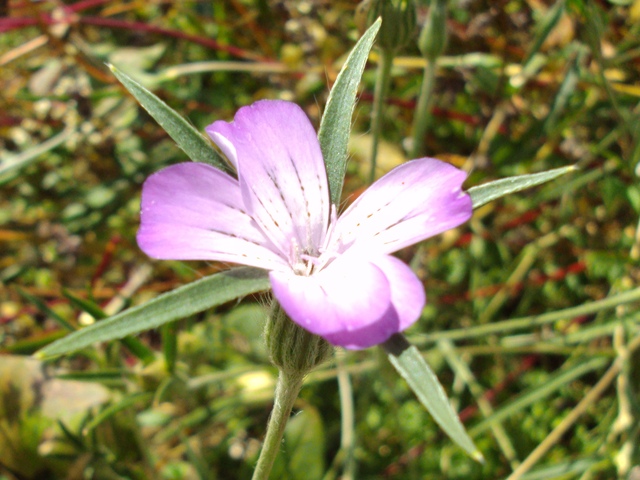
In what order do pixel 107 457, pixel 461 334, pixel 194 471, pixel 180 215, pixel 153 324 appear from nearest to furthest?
pixel 153 324 → pixel 180 215 → pixel 107 457 → pixel 461 334 → pixel 194 471

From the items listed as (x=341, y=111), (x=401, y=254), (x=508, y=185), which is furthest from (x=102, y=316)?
(x=401, y=254)

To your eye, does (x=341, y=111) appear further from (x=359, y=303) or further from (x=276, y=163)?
(x=359, y=303)

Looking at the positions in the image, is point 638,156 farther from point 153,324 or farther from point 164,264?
point 164,264

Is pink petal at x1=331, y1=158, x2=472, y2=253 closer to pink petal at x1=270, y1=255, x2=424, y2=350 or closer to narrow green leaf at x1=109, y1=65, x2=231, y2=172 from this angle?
pink petal at x1=270, y1=255, x2=424, y2=350

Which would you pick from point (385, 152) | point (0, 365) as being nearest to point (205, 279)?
point (0, 365)

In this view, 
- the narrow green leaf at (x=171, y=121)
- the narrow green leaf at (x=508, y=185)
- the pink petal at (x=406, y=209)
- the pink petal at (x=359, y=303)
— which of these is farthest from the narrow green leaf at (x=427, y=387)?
the narrow green leaf at (x=171, y=121)

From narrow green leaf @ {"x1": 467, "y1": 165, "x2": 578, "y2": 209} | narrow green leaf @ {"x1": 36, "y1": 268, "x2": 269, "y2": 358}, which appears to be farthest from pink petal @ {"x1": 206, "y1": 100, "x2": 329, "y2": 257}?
narrow green leaf @ {"x1": 467, "y1": 165, "x2": 578, "y2": 209}
